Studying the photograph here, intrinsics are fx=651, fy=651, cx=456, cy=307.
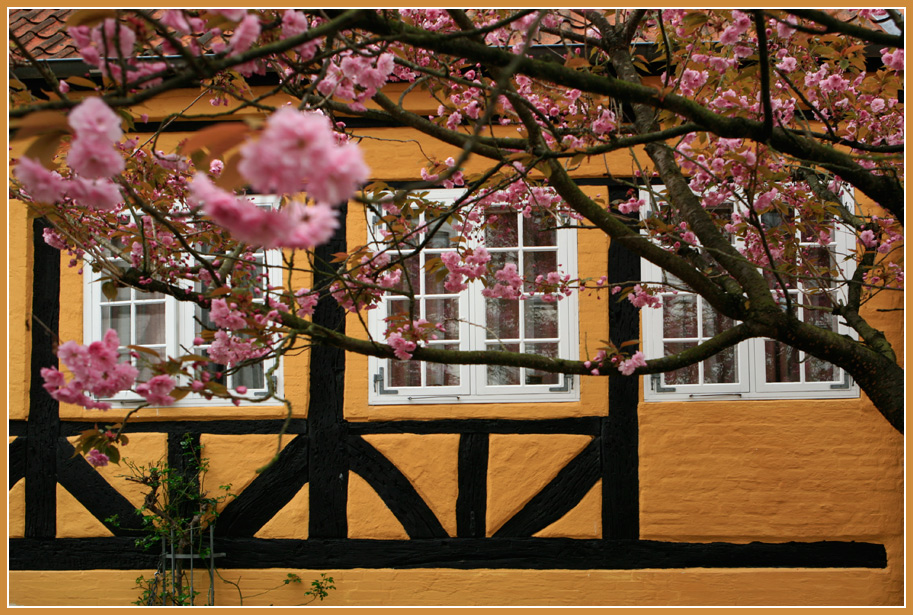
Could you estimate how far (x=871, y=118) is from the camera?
3010 millimetres

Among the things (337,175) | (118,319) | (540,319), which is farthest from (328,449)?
(337,175)

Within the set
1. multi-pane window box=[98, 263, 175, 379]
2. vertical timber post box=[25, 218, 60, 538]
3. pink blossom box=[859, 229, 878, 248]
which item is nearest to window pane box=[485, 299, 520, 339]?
pink blossom box=[859, 229, 878, 248]

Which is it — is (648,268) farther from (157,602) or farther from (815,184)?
(157,602)

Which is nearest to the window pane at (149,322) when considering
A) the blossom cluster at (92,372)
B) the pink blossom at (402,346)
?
the pink blossom at (402,346)

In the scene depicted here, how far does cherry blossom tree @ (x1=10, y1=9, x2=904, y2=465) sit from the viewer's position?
1114mm

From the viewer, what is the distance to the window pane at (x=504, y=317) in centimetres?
404

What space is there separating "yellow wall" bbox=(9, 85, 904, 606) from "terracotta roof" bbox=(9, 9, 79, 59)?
2.02 meters

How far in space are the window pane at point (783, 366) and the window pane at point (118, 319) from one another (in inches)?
157

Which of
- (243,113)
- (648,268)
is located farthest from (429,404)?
(243,113)

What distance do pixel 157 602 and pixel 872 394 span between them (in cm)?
392

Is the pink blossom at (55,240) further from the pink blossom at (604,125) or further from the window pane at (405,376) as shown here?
the pink blossom at (604,125)

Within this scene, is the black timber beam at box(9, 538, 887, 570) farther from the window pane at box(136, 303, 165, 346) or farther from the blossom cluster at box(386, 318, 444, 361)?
the blossom cluster at box(386, 318, 444, 361)

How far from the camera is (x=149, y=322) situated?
4215 millimetres

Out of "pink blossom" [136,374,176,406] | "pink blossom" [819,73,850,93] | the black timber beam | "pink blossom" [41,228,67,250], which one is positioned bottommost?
the black timber beam
